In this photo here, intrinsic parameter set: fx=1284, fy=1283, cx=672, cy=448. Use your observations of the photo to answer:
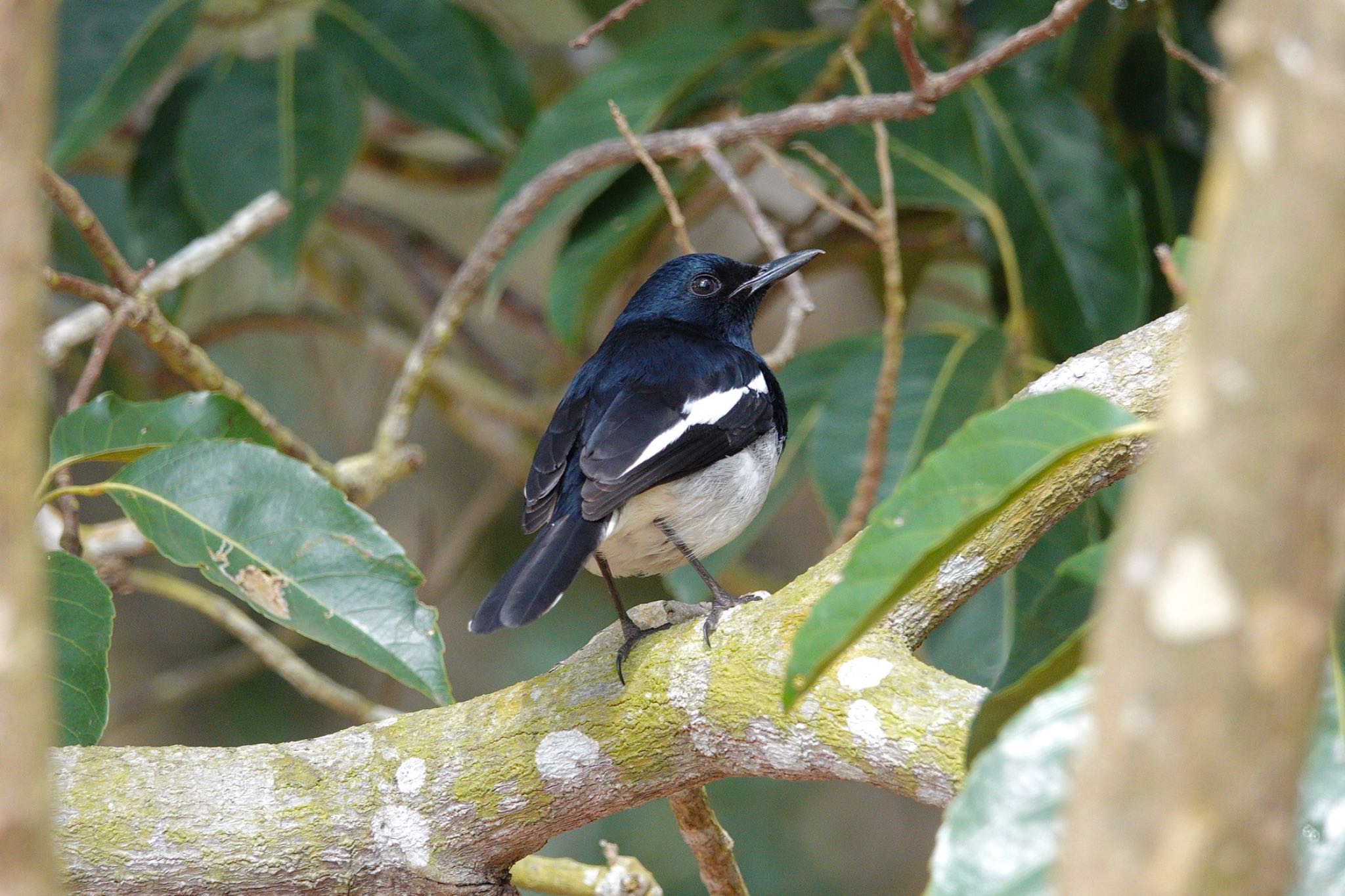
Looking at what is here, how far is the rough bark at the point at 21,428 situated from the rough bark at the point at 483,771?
1109mm

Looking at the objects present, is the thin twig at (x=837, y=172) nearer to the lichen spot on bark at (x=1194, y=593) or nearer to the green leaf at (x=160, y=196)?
the green leaf at (x=160, y=196)

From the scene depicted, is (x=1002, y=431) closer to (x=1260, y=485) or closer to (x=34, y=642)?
(x=1260, y=485)

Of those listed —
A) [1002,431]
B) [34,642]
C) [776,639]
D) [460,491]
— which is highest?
[460,491]

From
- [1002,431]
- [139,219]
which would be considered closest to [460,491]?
[139,219]

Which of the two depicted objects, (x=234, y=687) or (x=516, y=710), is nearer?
(x=516, y=710)

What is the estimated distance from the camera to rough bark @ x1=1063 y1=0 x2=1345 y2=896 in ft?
1.99

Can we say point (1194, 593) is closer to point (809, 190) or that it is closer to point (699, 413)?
point (699, 413)

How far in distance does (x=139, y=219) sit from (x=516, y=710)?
8.73 ft

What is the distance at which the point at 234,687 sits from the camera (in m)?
5.68

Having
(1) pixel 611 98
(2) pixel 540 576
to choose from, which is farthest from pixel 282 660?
(1) pixel 611 98

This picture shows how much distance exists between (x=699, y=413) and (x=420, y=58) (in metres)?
1.82

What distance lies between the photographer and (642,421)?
8.37 feet

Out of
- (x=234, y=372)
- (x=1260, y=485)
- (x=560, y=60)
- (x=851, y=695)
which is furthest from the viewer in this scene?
(x=234, y=372)

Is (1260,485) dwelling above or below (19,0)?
below
